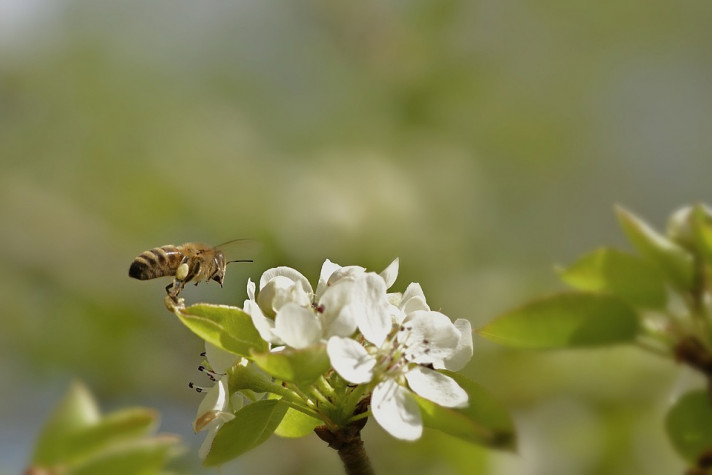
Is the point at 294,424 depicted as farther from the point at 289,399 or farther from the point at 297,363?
the point at 297,363

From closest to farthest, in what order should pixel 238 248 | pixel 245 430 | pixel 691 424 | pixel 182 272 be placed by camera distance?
pixel 691 424, pixel 245 430, pixel 182 272, pixel 238 248

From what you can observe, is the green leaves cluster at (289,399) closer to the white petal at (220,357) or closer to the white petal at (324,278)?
the white petal at (220,357)

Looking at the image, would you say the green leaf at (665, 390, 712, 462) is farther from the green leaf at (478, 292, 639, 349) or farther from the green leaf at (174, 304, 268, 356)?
the green leaf at (174, 304, 268, 356)

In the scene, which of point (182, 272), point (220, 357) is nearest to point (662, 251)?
point (220, 357)

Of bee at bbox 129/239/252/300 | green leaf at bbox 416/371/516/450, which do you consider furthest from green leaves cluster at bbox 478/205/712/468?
bee at bbox 129/239/252/300

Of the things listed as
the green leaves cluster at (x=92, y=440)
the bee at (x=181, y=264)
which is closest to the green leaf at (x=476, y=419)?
the green leaves cluster at (x=92, y=440)

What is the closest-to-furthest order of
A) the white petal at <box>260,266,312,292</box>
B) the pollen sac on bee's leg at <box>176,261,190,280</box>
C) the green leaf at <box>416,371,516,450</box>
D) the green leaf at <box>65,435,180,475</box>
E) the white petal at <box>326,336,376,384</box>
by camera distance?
the green leaf at <box>65,435,180,475</box> < the green leaf at <box>416,371,516,450</box> < the white petal at <box>326,336,376,384</box> < the white petal at <box>260,266,312,292</box> < the pollen sac on bee's leg at <box>176,261,190,280</box>
